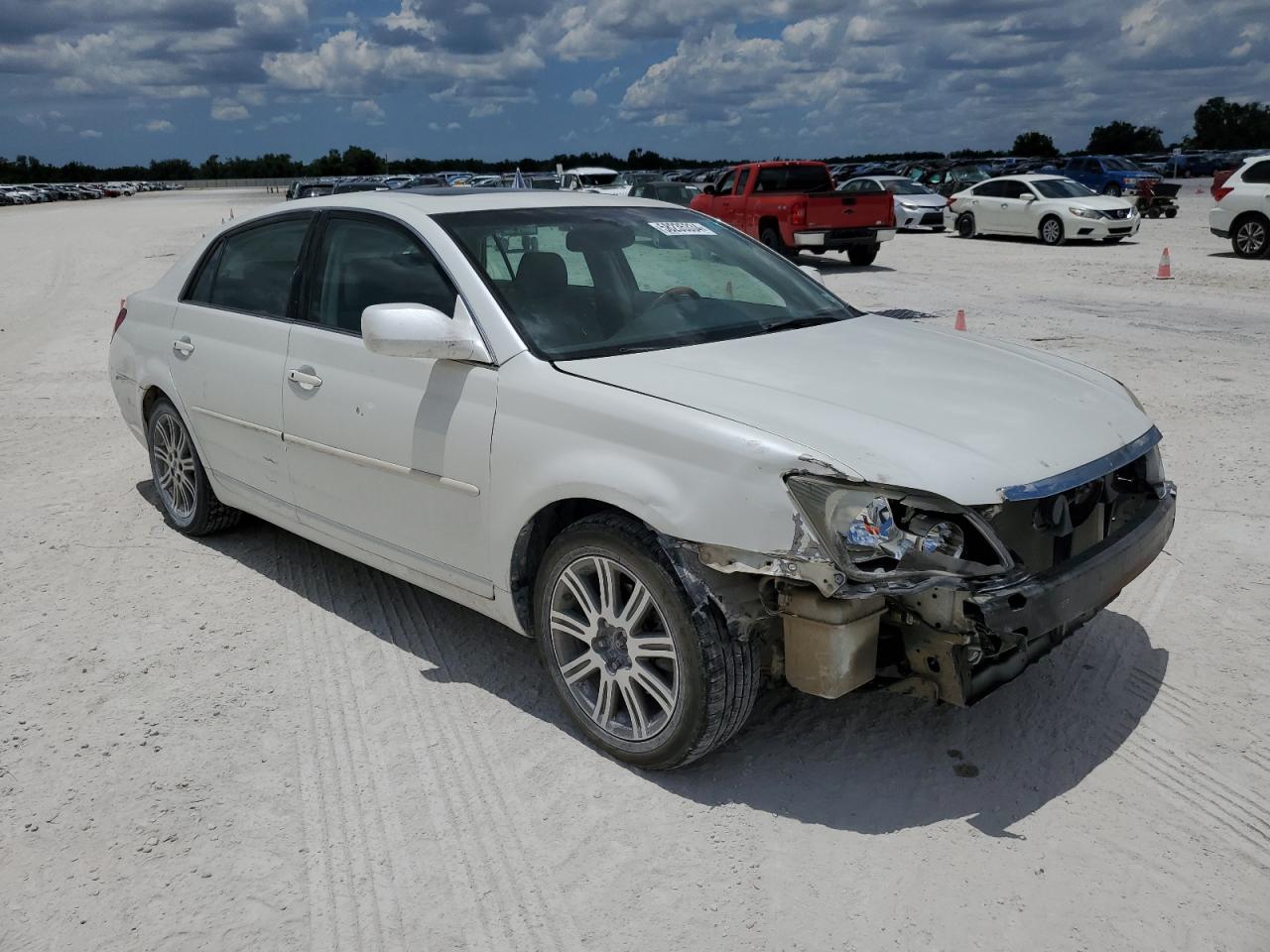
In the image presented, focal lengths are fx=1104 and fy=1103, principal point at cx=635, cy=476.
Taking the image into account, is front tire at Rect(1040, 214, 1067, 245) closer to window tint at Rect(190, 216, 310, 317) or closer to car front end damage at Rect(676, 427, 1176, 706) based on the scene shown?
window tint at Rect(190, 216, 310, 317)

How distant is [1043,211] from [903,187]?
22.2 ft

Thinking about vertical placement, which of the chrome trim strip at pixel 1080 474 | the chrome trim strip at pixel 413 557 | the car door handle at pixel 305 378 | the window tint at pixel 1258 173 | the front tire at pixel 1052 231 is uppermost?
the window tint at pixel 1258 173

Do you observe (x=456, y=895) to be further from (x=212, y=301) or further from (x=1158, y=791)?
(x=212, y=301)

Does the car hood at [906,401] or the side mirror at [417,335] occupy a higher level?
the side mirror at [417,335]

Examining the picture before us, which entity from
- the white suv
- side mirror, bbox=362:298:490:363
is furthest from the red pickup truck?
side mirror, bbox=362:298:490:363

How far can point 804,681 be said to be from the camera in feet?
10.3

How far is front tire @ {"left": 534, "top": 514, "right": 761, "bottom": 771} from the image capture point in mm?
3182

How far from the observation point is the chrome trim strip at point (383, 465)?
3766 millimetres

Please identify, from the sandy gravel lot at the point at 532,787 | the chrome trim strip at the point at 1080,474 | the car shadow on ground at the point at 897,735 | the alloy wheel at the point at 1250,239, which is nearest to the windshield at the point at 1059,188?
the alloy wheel at the point at 1250,239

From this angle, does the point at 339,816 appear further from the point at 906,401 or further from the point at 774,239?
the point at 774,239

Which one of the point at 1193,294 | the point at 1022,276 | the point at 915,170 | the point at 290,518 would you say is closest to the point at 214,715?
the point at 290,518

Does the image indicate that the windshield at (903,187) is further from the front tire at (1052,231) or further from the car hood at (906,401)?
the car hood at (906,401)

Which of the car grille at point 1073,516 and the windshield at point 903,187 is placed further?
the windshield at point 903,187

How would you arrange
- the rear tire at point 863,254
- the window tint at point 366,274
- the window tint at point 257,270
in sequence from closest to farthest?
the window tint at point 366,274, the window tint at point 257,270, the rear tire at point 863,254
